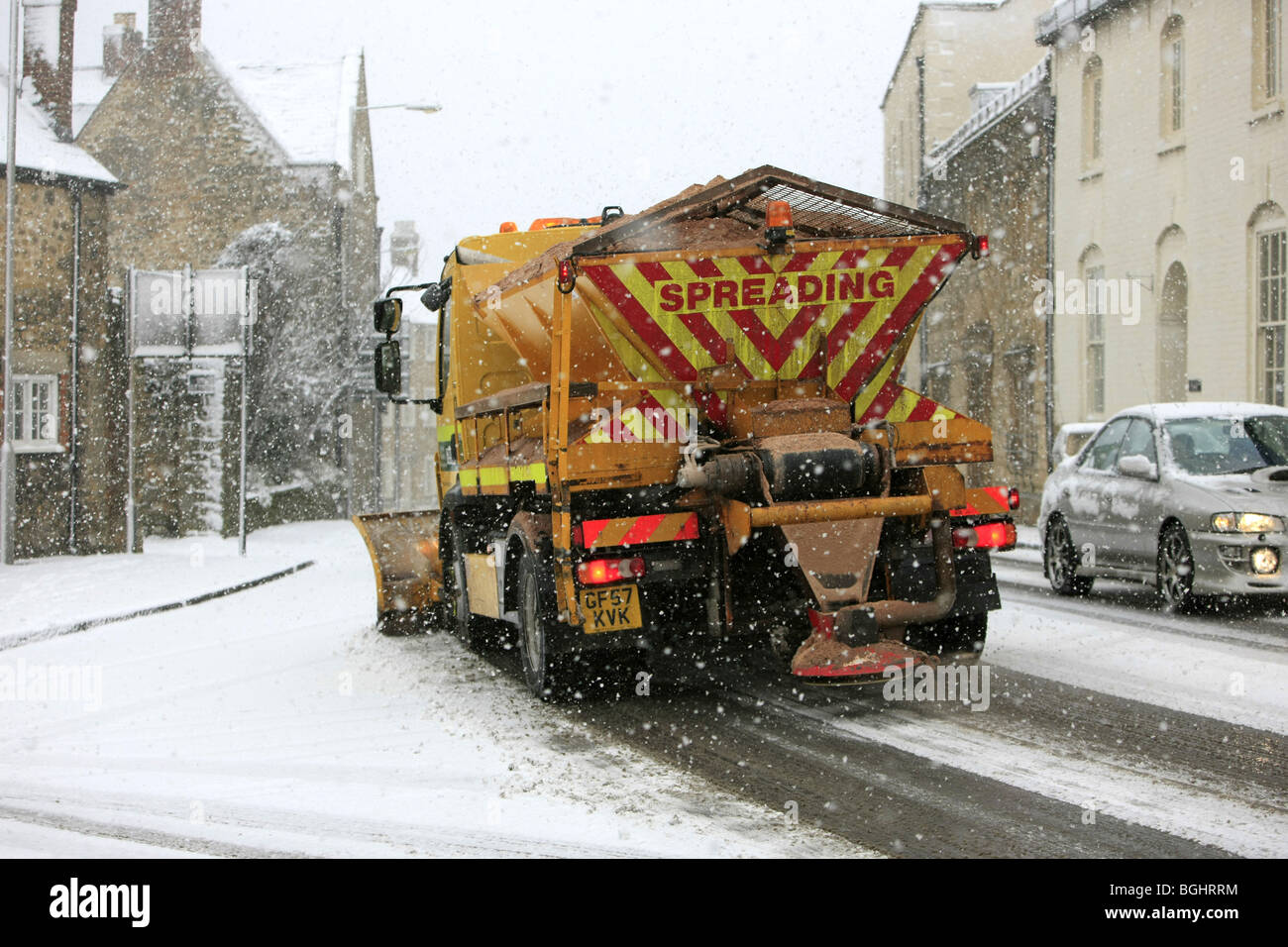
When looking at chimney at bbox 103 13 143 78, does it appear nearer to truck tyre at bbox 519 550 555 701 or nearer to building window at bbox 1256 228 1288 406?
building window at bbox 1256 228 1288 406

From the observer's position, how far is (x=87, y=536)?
2358 cm

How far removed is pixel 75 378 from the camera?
23.2m

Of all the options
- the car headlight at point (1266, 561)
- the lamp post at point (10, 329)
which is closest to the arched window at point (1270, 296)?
the car headlight at point (1266, 561)

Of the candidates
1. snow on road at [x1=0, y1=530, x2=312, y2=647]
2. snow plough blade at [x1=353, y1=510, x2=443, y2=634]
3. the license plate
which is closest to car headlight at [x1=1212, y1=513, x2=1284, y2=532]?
the license plate

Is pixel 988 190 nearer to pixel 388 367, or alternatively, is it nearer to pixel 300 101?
pixel 300 101

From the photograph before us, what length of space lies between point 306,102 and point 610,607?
38.8 m

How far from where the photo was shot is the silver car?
10.4 meters

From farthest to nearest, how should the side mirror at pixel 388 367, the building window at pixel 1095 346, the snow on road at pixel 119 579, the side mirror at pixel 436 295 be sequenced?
the building window at pixel 1095 346
the snow on road at pixel 119 579
the side mirror at pixel 388 367
the side mirror at pixel 436 295

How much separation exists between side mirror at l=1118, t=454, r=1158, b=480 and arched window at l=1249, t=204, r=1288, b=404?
854cm

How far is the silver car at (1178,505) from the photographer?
10.4 metres

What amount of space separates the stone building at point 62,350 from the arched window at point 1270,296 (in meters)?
18.6

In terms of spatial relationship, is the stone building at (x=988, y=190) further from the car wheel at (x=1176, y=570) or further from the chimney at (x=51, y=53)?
the chimney at (x=51, y=53)
